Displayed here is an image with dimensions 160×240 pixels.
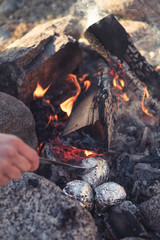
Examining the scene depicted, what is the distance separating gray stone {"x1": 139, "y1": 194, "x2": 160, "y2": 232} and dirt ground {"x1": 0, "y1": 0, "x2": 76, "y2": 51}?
5.71 m

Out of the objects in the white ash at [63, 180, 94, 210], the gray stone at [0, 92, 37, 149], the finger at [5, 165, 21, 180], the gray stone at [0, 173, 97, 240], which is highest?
the finger at [5, 165, 21, 180]

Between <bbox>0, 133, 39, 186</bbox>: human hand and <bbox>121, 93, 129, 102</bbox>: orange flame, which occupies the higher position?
<bbox>0, 133, 39, 186</bbox>: human hand

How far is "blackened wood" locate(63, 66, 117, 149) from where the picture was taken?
3004 mm

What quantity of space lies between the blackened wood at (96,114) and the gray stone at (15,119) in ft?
1.84

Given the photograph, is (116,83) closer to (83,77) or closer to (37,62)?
(83,77)

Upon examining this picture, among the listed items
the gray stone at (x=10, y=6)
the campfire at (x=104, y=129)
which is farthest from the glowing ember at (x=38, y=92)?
the gray stone at (x=10, y=6)

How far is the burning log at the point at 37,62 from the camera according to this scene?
10.5 feet

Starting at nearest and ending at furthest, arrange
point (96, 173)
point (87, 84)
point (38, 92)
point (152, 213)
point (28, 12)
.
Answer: point (152, 213) < point (96, 173) < point (38, 92) < point (87, 84) < point (28, 12)

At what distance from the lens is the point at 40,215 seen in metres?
1.71

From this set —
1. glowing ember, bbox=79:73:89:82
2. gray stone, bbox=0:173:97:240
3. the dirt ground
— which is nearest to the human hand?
gray stone, bbox=0:173:97:240

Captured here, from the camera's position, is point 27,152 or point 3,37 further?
point 3,37

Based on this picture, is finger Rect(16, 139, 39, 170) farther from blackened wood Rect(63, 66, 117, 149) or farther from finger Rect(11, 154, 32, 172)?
blackened wood Rect(63, 66, 117, 149)

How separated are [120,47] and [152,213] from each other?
2.50 meters

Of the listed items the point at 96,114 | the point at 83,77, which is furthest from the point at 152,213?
the point at 83,77
